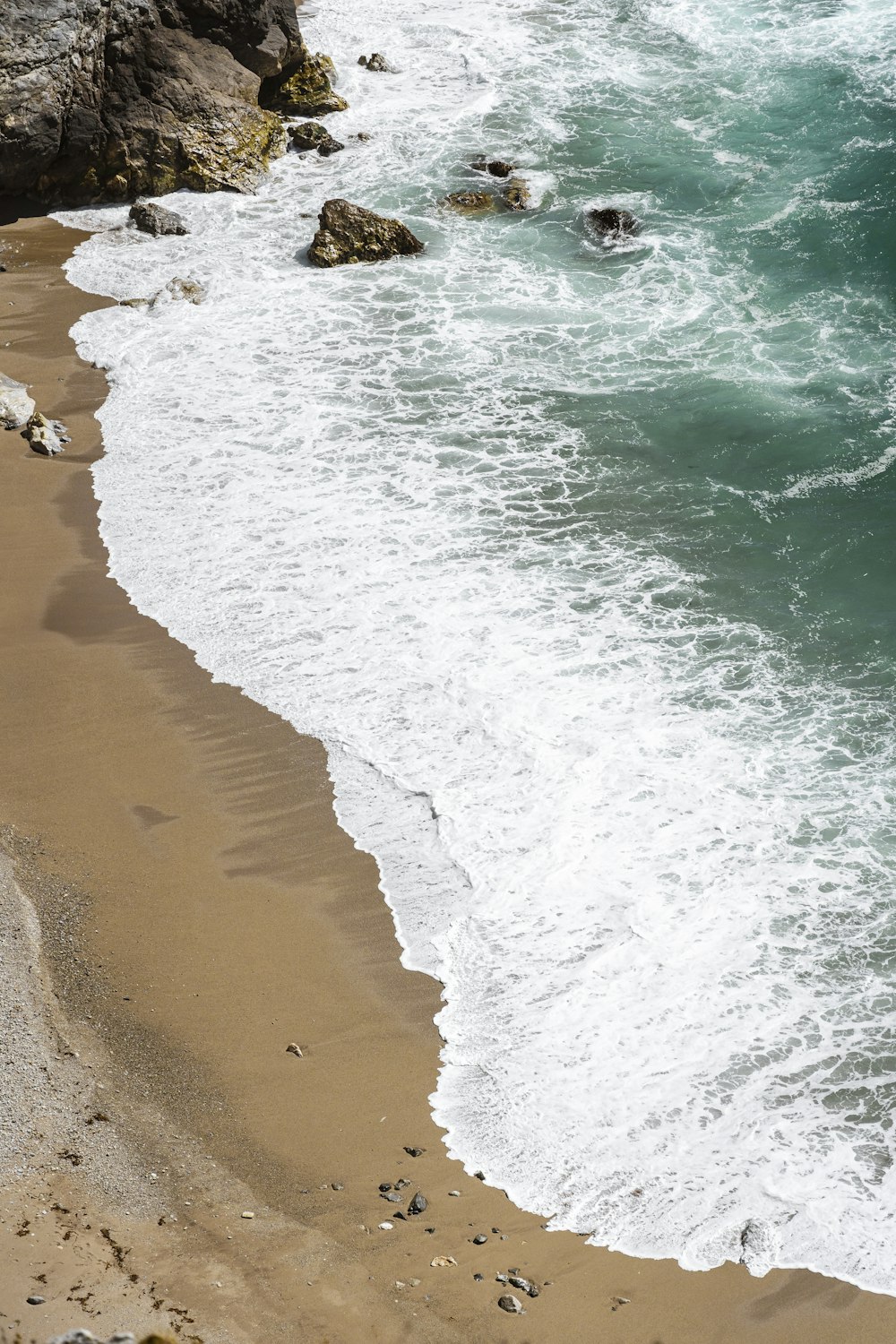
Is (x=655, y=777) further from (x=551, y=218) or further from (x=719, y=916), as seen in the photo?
(x=551, y=218)

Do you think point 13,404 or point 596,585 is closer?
point 596,585

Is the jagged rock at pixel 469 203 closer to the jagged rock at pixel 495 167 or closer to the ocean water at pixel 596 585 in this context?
the ocean water at pixel 596 585

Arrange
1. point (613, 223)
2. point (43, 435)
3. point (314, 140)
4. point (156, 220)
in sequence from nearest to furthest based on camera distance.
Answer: point (43, 435), point (613, 223), point (156, 220), point (314, 140)

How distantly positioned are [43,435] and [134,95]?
25.8ft

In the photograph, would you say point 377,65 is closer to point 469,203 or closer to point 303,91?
point 303,91

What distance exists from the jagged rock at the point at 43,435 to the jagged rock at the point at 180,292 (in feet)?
10.8

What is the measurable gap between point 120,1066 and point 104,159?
1510 cm

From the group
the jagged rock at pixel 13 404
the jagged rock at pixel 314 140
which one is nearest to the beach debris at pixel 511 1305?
the jagged rock at pixel 13 404

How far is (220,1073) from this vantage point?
667 cm

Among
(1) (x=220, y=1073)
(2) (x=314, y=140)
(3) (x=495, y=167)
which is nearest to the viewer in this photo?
(1) (x=220, y=1073)

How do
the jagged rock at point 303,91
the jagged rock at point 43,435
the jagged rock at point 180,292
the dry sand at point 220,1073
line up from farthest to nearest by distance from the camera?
the jagged rock at point 303,91 → the jagged rock at point 180,292 → the jagged rock at point 43,435 → the dry sand at point 220,1073

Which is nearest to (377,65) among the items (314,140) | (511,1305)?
(314,140)

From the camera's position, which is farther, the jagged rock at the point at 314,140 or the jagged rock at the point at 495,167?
the jagged rock at the point at 314,140

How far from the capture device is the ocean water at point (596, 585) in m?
6.75
